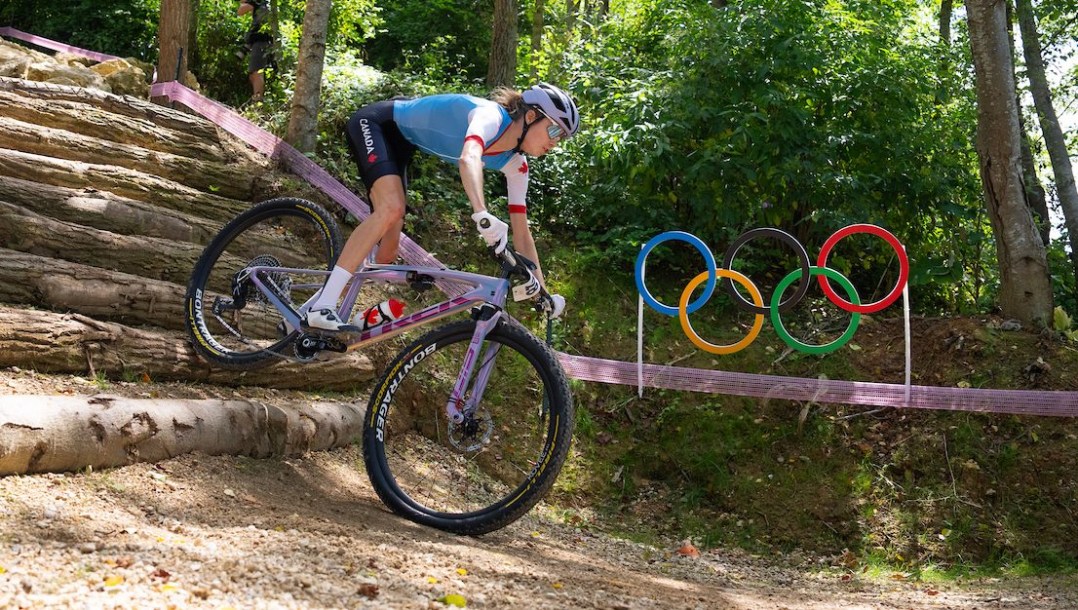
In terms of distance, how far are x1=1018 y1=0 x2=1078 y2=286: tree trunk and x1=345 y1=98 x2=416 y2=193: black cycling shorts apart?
9.29 metres

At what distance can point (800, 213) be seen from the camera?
31.9 ft

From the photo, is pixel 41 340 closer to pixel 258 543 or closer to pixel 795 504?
pixel 258 543

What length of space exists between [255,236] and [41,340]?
1.90 m

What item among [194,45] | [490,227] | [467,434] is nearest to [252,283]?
[467,434]

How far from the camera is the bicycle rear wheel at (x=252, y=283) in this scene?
5.62 m

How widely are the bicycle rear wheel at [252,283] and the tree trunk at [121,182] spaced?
144cm

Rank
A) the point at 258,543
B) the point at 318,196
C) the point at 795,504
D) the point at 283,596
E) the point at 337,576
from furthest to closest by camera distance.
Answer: the point at 318,196 < the point at 795,504 < the point at 258,543 < the point at 337,576 < the point at 283,596

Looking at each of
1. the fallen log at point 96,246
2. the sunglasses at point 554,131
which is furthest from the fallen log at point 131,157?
the sunglasses at point 554,131

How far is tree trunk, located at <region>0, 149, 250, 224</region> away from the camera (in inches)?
269

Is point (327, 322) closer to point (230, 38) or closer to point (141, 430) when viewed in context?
point (141, 430)

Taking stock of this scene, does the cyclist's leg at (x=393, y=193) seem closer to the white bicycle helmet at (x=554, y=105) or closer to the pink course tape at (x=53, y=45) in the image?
the white bicycle helmet at (x=554, y=105)

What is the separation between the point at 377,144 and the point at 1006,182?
628 centimetres

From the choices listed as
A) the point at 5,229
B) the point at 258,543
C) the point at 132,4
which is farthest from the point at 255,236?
the point at 132,4

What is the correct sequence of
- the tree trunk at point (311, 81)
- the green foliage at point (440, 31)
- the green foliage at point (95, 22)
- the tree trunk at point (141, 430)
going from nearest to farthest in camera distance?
the tree trunk at point (141, 430)
the tree trunk at point (311, 81)
the green foliage at point (95, 22)
the green foliage at point (440, 31)
